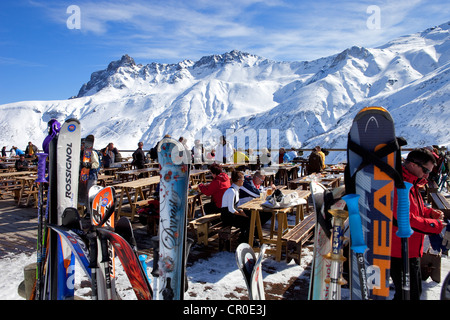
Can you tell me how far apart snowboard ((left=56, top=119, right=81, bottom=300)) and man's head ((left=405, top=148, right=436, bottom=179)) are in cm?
268

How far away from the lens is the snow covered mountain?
10000 cm

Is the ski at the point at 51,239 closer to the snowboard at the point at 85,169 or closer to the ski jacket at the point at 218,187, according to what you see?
the ski jacket at the point at 218,187

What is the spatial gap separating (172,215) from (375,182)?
1.19 meters

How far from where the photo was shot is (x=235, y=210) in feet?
13.6

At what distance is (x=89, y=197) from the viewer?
2178mm

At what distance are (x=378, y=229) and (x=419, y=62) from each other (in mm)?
161745

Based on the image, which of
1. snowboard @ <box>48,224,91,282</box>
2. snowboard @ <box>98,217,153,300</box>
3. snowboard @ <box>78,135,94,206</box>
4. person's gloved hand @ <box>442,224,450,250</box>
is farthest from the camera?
snowboard @ <box>78,135,94,206</box>

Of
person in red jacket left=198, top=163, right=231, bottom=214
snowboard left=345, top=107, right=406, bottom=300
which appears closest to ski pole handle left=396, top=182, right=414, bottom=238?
snowboard left=345, top=107, right=406, bottom=300

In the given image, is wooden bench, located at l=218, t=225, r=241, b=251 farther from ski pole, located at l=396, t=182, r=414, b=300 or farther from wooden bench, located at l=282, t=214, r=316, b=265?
ski pole, located at l=396, t=182, r=414, b=300

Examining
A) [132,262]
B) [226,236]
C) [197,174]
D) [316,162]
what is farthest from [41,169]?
[316,162]

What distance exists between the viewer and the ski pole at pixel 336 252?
5.20 feet

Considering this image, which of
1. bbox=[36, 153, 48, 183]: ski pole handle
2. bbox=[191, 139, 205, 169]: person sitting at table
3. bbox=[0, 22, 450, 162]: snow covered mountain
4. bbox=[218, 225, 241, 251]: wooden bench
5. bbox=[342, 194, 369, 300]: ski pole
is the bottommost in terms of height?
bbox=[218, 225, 241, 251]: wooden bench
